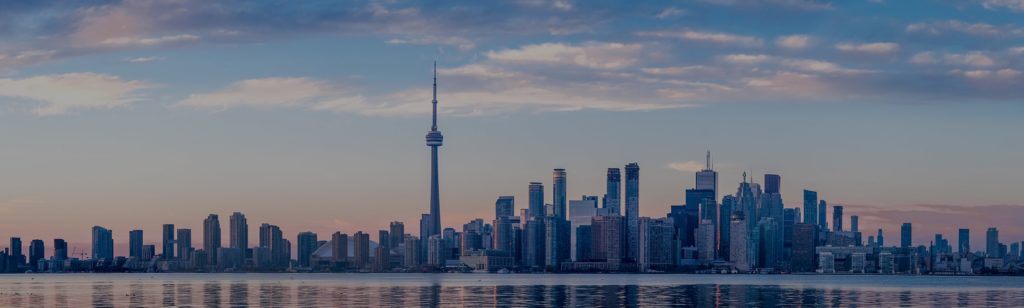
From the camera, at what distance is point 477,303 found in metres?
Answer: 143

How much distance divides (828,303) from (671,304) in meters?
20.6

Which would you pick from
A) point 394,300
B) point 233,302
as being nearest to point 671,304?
point 394,300

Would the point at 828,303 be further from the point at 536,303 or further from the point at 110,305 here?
the point at 110,305

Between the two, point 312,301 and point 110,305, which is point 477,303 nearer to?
point 312,301

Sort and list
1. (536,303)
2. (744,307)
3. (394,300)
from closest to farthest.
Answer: (744,307)
(536,303)
(394,300)

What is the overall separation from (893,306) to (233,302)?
2800 inches

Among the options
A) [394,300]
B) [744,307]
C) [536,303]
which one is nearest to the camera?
[744,307]

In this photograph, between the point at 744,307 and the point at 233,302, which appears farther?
the point at 233,302

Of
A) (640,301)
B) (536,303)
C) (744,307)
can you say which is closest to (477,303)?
(536,303)

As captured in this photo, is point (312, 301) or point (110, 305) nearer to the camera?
point (110, 305)

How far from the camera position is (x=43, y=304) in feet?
477

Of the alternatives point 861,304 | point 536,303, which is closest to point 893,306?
point 861,304

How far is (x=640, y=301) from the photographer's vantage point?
485ft

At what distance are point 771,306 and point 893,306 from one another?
13.5 metres
